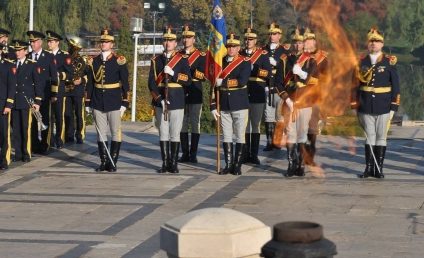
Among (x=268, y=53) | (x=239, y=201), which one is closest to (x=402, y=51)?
(x=268, y=53)

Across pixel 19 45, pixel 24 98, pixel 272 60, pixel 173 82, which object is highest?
pixel 19 45

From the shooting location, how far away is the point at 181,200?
1374cm

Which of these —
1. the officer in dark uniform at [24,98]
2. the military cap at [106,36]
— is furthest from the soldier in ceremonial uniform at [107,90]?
the officer in dark uniform at [24,98]

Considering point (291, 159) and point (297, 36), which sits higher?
point (297, 36)

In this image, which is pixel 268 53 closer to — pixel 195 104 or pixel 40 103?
pixel 195 104

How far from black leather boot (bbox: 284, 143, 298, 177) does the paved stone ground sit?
0.45 feet

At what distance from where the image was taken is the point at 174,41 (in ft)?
52.4

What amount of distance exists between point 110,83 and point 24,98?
168cm

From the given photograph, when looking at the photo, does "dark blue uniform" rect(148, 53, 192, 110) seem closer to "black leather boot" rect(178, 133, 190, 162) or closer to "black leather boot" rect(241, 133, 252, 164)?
"black leather boot" rect(178, 133, 190, 162)

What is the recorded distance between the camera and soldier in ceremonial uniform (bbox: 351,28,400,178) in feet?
49.8

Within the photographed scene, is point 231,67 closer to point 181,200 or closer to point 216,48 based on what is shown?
point 216,48

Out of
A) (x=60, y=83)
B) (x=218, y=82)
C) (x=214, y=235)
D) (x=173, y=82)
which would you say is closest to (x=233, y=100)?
(x=218, y=82)

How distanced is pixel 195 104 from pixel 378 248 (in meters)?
6.34

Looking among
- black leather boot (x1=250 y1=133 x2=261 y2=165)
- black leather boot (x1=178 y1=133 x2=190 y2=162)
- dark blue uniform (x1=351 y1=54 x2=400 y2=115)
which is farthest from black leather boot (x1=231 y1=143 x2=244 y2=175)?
dark blue uniform (x1=351 y1=54 x2=400 y2=115)
